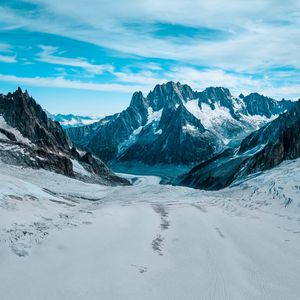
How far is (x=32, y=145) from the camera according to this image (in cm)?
11506

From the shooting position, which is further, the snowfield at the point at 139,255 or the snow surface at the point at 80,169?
the snow surface at the point at 80,169

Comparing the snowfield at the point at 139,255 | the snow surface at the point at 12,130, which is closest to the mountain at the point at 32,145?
the snow surface at the point at 12,130

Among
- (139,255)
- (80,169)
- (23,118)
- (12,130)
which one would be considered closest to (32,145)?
(12,130)

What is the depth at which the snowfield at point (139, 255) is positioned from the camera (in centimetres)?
1242

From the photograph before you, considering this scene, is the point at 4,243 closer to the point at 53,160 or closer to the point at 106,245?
the point at 106,245

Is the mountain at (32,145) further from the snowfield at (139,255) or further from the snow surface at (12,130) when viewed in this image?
the snowfield at (139,255)

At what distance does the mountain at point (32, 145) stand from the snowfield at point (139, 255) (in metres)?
62.6

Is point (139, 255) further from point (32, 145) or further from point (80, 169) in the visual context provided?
point (80, 169)

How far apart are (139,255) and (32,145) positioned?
104 m

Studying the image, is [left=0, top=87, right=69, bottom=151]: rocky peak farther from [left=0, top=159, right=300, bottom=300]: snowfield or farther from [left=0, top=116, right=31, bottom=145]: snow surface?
[left=0, top=159, right=300, bottom=300]: snowfield

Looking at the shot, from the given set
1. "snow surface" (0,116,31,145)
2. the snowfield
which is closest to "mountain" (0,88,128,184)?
"snow surface" (0,116,31,145)

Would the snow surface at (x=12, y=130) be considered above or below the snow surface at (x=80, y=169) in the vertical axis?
above

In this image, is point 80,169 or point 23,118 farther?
point 23,118

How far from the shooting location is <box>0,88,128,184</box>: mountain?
8862 cm
